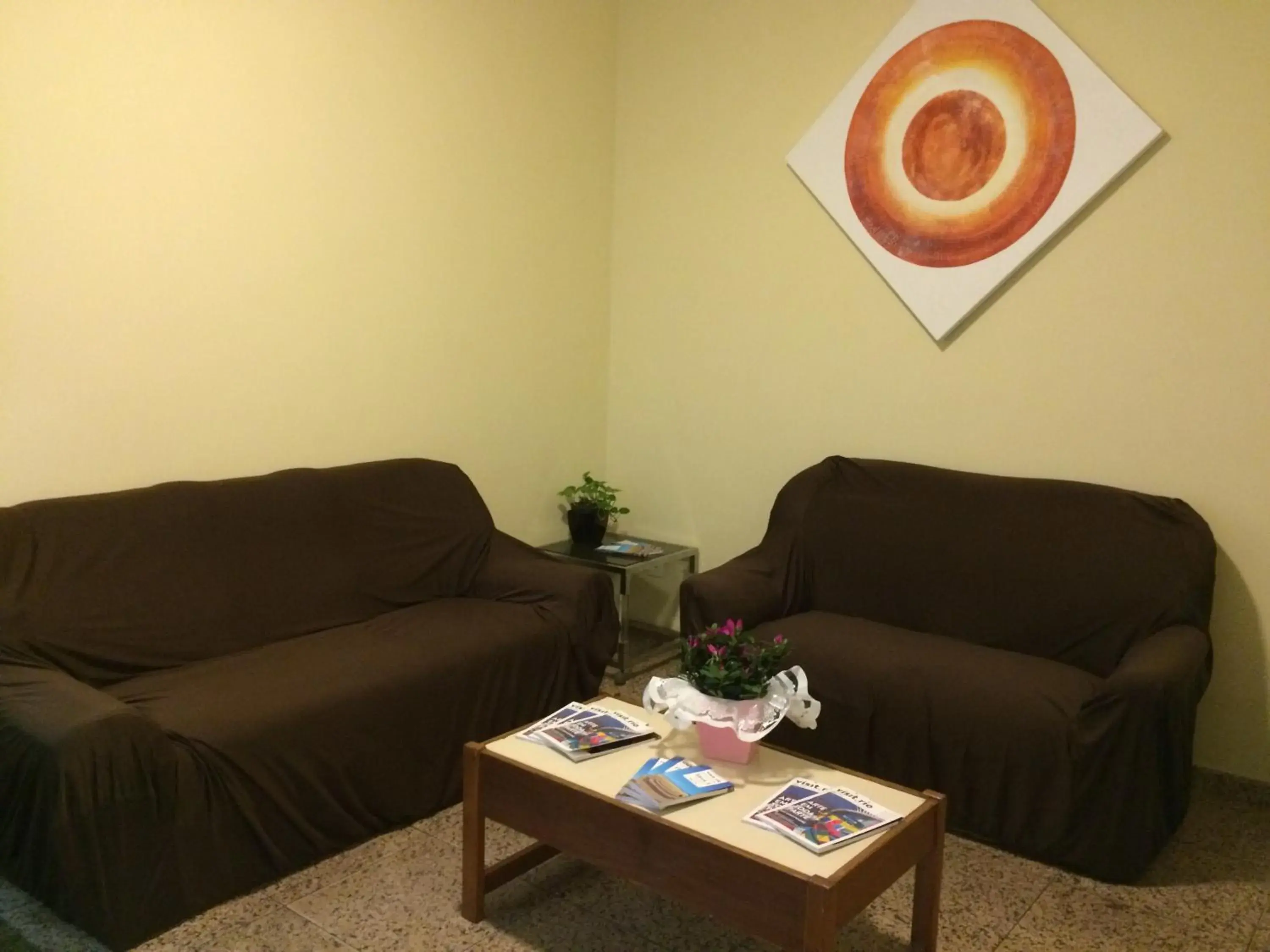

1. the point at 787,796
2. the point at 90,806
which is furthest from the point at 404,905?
the point at 787,796

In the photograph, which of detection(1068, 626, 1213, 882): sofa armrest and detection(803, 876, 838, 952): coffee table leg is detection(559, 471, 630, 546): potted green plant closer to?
detection(1068, 626, 1213, 882): sofa armrest

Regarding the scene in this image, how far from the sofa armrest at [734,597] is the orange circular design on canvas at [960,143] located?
1.20 metres

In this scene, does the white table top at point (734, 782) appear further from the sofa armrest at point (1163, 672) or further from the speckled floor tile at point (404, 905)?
the sofa armrest at point (1163, 672)

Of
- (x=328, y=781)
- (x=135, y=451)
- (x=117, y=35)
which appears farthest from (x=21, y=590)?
(x=117, y=35)

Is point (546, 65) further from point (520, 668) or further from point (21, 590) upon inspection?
point (21, 590)

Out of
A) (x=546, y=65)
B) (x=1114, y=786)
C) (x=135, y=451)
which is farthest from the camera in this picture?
(x=546, y=65)

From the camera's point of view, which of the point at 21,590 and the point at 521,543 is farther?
the point at 521,543

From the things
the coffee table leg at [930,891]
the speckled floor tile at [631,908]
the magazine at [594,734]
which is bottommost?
the speckled floor tile at [631,908]

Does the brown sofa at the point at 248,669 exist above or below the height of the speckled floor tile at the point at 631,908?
above

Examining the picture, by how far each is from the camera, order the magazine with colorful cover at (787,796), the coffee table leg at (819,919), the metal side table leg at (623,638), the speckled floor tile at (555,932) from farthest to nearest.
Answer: the metal side table leg at (623,638) → the speckled floor tile at (555,932) → the magazine with colorful cover at (787,796) → the coffee table leg at (819,919)

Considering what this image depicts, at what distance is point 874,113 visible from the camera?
137 inches

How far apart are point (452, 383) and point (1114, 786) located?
8.26 feet

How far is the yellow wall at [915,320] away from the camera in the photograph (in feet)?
9.56

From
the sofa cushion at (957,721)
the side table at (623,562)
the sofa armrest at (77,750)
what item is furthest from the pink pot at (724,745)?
the side table at (623,562)
